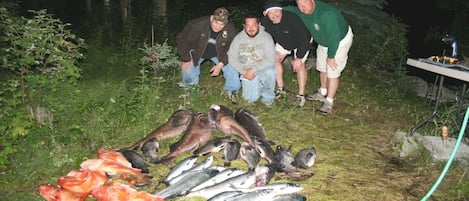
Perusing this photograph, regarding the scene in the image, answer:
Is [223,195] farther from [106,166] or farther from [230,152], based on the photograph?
[106,166]

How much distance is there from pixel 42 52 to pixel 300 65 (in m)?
3.79

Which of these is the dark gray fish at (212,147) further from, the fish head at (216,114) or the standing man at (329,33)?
the standing man at (329,33)

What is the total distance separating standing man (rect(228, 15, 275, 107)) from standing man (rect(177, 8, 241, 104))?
15 cm

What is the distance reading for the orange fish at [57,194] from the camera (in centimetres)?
390

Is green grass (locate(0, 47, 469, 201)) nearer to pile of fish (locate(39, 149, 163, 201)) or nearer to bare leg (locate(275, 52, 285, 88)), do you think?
pile of fish (locate(39, 149, 163, 201))

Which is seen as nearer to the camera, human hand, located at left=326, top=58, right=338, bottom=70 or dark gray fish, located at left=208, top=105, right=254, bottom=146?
dark gray fish, located at left=208, top=105, right=254, bottom=146

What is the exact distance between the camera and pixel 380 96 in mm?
7824

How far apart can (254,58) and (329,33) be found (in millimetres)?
1186

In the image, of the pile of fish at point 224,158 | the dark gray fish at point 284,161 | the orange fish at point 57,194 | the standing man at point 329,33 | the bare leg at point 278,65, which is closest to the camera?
the orange fish at point 57,194

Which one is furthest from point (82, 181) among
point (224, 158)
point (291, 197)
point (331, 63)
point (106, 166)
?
point (331, 63)

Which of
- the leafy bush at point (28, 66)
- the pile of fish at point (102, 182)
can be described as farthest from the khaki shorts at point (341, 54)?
the leafy bush at point (28, 66)

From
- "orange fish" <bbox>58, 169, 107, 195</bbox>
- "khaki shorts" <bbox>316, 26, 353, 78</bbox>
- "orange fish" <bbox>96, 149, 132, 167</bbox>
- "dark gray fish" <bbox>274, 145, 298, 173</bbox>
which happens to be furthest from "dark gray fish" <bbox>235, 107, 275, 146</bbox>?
"orange fish" <bbox>58, 169, 107, 195</bbox>

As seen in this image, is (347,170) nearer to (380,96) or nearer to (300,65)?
(300,65)

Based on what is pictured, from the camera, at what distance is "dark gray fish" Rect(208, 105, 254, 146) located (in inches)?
213
